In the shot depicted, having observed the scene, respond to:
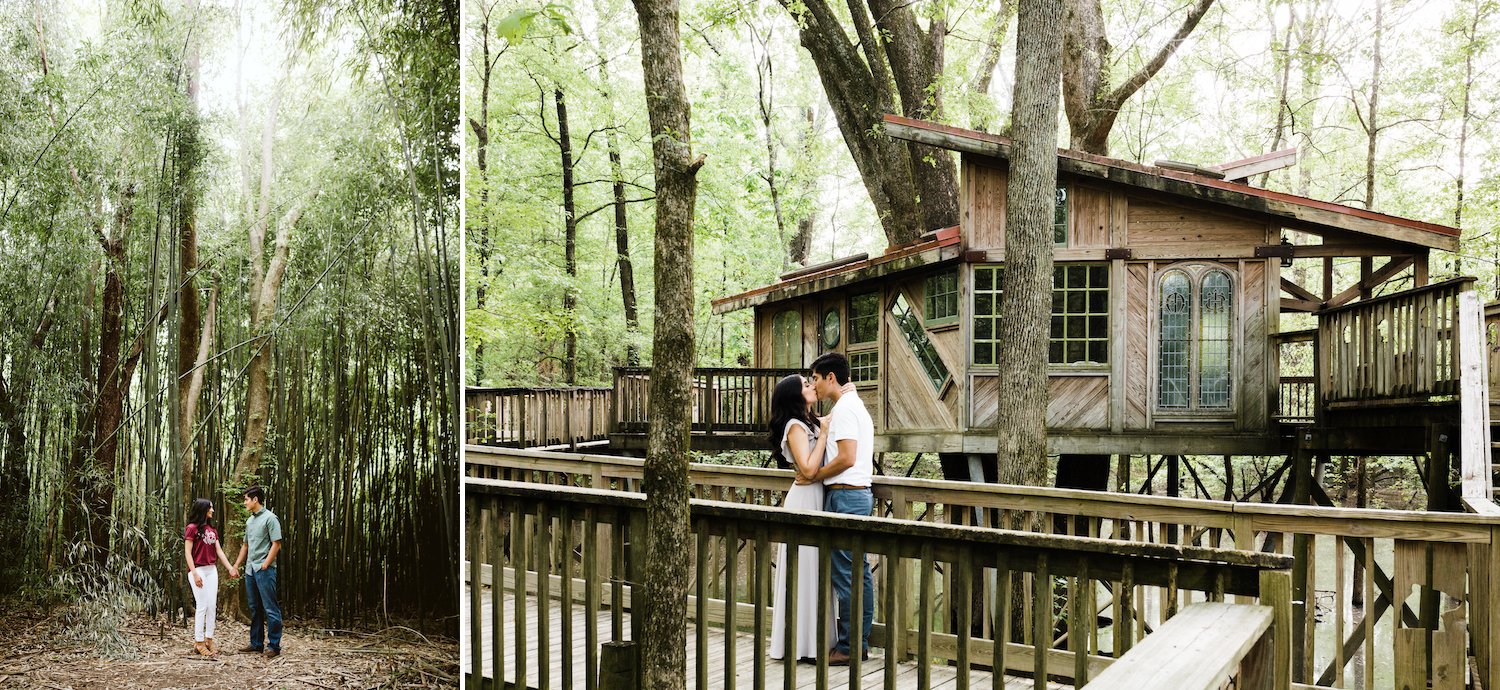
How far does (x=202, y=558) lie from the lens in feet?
6.97

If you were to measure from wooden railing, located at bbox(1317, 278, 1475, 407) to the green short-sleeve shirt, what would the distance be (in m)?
8.87

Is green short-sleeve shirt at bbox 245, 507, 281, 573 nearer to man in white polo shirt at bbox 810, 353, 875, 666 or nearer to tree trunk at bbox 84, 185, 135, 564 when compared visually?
tree trunk at bbox 84, 185, 135, 564

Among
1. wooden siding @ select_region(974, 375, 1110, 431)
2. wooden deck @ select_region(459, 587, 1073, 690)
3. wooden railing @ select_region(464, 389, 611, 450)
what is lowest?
wooden deck @ select_region(459, 587, 1073, 690)

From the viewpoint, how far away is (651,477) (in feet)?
11.5

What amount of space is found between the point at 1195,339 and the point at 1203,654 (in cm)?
1035

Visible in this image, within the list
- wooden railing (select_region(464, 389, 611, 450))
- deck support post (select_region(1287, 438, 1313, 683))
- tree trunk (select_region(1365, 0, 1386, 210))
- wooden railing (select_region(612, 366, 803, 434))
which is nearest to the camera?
deck support post (select_region(1287, 438, 1313, 683))

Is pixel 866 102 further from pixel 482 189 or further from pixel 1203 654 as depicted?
pixel 1203 654

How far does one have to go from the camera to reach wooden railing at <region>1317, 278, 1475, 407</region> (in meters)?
8.30

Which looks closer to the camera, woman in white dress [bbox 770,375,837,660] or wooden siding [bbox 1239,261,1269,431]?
woman in white dress [bbox 770,375,837,660]

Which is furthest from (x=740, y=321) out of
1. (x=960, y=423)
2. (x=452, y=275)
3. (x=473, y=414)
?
(x=452, y=275)

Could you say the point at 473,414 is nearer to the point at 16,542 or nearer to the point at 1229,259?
the point at 1229,259

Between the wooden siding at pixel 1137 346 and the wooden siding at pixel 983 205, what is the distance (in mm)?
1630

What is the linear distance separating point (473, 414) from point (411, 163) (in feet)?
39.0

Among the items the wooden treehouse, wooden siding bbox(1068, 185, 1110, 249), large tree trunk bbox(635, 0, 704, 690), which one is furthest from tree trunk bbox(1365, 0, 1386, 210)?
large tree trunk bbox(635, 0, 704, 690)
